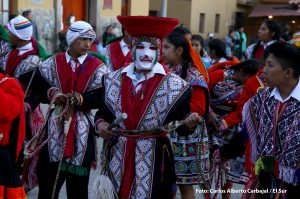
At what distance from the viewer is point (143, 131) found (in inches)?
171

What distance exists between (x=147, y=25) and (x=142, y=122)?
2.16 feet

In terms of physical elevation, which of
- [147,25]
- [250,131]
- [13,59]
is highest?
[147,25]

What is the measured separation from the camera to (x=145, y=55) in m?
4.43

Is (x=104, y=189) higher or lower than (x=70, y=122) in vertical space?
lower

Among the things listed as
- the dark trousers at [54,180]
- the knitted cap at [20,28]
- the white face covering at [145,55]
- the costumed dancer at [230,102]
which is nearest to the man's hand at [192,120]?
the white face covering at [145,55]

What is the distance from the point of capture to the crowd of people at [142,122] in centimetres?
416

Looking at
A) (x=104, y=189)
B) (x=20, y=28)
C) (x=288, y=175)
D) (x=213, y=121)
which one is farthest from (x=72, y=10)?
(x=288, y=175)

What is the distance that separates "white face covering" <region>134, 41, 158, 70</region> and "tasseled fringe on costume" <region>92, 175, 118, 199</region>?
2.64ft

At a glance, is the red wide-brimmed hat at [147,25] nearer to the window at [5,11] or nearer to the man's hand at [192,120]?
the man's hand at [192,120]

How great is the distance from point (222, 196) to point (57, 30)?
1348 centimetres

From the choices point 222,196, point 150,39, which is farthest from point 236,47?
point 150,39

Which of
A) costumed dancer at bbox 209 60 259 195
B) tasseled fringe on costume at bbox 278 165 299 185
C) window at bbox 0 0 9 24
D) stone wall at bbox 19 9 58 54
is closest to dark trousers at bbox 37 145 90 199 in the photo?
costumed dancer at bbox 209 60 259 195

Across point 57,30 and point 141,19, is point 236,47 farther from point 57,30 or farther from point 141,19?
point 141,19

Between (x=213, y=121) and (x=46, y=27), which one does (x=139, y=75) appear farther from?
(x=46, y=27)
